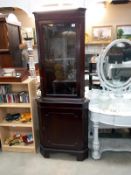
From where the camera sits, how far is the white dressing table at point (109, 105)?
196cm

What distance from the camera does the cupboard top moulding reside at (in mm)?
1851

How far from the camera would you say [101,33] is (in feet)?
12.6

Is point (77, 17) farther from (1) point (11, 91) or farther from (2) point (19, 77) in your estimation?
(1) point (11, 91)

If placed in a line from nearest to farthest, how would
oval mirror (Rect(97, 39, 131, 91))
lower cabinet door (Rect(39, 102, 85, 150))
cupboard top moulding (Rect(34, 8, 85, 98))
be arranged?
cupboard top moulding (Rect(34, 8, 85, 98)) < lower cabinet door (Rect(39, 102, 85, 150)) < oval mirror (Rect(97, 39, 131, 91))

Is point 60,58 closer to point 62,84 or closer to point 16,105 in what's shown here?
point 62,84

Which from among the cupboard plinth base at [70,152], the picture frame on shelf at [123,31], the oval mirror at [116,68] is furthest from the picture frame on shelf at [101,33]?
the cupboard plinth base at [70,152]

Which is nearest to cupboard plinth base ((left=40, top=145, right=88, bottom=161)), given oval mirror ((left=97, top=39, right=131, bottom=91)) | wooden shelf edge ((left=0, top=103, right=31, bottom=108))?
wooden shelf edge ((left=0, top=103, right=31, bottom=108))

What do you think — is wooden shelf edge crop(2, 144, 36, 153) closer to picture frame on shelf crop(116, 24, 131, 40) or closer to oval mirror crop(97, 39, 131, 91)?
oval mirror crop(97, 39, 131, 91)

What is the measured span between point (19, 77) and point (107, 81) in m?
1.04

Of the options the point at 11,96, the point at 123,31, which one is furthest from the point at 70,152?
the point at 123,31

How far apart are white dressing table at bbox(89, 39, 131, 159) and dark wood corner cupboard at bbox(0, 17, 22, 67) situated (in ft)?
3.84

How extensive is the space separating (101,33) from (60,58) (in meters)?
2.10

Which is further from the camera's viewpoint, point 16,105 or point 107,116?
point 16,105

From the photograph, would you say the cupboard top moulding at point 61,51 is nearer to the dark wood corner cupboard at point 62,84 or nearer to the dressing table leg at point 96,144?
the dark wood corner cupboard at point 62,84
